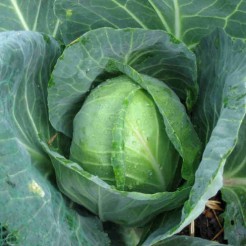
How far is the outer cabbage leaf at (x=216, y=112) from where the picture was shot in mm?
957

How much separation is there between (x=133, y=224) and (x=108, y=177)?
183 millimetres

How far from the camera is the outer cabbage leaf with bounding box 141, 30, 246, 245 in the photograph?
96cm

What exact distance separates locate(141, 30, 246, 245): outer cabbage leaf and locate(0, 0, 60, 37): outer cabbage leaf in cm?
45

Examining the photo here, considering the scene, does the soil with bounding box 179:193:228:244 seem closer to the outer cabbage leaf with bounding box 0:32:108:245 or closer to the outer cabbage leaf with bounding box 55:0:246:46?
the outer cabbage leaf with bounding box 0:32:108:245

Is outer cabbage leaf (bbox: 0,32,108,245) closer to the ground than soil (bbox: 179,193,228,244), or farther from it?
farther from it

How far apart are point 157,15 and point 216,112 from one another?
1.04 feet

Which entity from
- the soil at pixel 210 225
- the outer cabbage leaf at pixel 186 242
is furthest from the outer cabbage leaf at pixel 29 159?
the soil at pixel 210 225

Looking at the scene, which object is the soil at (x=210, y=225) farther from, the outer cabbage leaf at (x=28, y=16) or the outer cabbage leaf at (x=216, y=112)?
the outer cabbage leaf at (x=28, y=16)

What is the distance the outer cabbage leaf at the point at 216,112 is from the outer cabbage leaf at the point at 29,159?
0.66 feet

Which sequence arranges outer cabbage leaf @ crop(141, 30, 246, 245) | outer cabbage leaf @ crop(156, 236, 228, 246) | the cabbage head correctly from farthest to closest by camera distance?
1. outer cabbage leaf @ crop(156, 236, 228, 246)
2. the cabbage head
3. outer cabbage leaf @ crop(141, 30, 246, 245)

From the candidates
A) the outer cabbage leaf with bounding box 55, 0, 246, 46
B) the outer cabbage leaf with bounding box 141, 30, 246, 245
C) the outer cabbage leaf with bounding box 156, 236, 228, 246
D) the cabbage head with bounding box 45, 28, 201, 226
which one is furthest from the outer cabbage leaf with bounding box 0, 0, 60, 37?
the outer cabbage leaf with bounding box 156, 236, 228, 246

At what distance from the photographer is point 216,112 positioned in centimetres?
118

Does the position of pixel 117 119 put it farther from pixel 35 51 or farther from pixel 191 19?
pixel 191 19

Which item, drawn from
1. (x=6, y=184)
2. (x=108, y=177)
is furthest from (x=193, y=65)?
(x=6, y=184)
